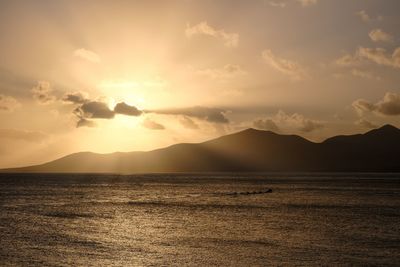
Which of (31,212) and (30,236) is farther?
(31,212)

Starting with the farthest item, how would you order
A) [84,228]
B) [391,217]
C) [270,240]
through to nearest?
[391,217]
[84,228]
[270,240]

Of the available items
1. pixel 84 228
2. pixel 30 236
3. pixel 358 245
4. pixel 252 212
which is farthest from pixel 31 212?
pixel 358 245

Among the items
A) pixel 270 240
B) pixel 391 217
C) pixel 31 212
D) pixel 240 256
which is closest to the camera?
pixel 240 256

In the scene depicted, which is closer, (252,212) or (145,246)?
(145,246)

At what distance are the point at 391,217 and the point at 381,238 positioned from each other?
22.3 meters

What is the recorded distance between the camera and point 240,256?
39.2 m

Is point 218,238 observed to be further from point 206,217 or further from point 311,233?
point 206,217

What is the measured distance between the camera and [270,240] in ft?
155

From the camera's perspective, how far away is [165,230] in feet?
180

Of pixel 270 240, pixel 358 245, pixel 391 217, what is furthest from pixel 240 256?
pixel 391 217

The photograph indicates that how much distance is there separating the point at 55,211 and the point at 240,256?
47858mm

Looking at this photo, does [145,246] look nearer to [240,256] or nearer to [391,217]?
[240,256]

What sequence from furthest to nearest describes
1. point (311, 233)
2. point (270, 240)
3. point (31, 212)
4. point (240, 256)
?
point (31, 212)
point (311, 233)
point (270, 240)
point (240, 256)

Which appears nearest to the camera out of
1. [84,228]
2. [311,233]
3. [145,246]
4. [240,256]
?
[240,256]
